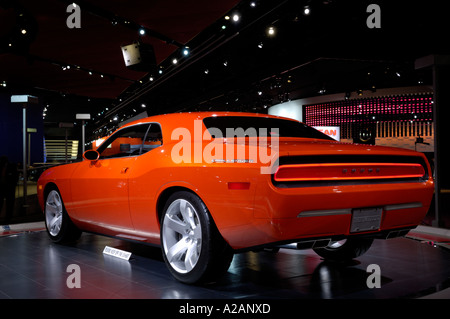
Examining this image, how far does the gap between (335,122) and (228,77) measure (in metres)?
7.01

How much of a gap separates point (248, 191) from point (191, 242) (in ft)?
2.76

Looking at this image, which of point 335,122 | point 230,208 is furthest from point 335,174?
point 335,122

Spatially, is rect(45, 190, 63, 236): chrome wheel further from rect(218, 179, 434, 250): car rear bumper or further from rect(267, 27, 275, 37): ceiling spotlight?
rect(267, 27, 275, 37): ceiling spotlight

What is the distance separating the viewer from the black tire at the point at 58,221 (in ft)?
18.4

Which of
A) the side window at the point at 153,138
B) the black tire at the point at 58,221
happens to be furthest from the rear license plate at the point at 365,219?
the black tire at the point at 58,221

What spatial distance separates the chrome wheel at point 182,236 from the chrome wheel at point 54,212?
2.42m

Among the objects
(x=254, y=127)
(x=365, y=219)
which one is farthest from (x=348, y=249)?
(x=254, y=127)

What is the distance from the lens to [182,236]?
3.79 metres

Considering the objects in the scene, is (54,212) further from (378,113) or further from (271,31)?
(378,113)

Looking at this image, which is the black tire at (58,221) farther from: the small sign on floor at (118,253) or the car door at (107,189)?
the small sign on floor at (118,253)
